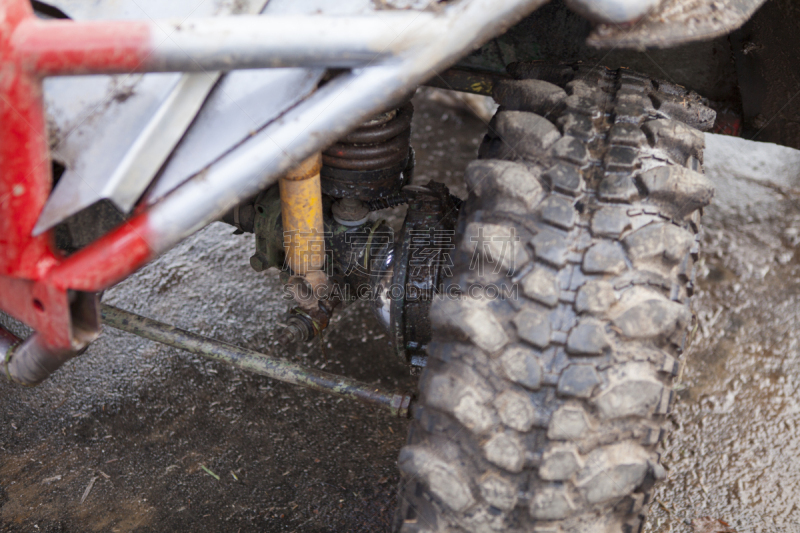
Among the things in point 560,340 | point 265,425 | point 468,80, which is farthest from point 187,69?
point 265,425

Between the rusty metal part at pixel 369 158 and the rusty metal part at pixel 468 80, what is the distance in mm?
336

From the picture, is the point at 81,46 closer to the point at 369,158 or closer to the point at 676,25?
the point at 369,158

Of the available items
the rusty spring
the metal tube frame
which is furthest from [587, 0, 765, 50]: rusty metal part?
the rusty spring

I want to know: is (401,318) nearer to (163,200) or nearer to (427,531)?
(427,531)

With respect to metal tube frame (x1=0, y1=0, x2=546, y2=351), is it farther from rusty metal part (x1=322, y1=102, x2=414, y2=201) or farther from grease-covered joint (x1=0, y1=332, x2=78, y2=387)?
rusty metal part (x1=322, y1=102, x2=414, y2=201)

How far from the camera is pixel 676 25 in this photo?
1.16 metres

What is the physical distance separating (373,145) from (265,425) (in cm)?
105

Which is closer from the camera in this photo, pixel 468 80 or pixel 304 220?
pixel 304 220

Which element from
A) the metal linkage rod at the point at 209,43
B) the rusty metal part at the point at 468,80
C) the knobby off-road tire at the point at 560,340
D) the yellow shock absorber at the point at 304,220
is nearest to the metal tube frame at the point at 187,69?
the metal linkage rod at the point at 209,43

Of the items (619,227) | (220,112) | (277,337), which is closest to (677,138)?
(619,227)

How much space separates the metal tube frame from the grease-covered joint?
31mm

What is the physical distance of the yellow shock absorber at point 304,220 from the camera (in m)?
1.55

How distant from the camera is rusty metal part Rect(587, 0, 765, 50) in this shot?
44.1 inches

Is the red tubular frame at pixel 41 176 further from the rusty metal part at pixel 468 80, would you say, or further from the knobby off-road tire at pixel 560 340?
the rusty metal part at pixel 468 80
